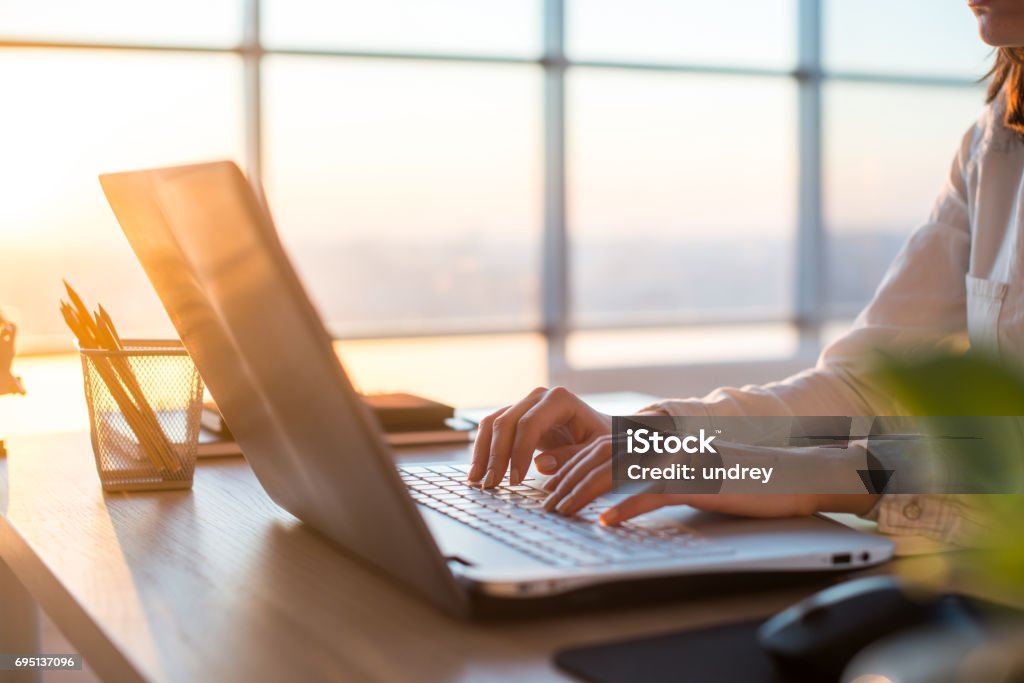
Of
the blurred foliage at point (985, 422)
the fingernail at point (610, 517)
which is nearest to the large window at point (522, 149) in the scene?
the fingernail at point (610, 517)

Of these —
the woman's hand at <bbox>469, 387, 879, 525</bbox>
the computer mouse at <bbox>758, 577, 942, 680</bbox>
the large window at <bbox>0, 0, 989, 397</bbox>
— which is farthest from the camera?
the large window at <bbox>0, 0, 989, 397</bbox>

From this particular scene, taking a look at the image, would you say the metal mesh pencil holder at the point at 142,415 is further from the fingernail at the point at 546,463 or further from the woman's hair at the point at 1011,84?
the woman's hair at the point at 1011,84

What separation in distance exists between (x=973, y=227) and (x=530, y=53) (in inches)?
140

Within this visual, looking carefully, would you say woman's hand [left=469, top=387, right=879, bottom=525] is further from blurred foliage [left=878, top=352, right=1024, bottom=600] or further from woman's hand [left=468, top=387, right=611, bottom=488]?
blurred foliage [left=878, top=352, right=1024, bottom=600]

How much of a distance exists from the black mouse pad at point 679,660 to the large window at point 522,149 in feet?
12.8

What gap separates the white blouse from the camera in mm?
1289

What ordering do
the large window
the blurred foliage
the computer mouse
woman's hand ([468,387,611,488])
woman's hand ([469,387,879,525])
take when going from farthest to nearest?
the large window < woman's hand ([468,387,611,488]) < woman's hand ([469,387,879,525]) < the computer mouse < the blurred foliage

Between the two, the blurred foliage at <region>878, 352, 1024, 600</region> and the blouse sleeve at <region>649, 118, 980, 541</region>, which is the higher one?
the blurred foliage at <region>878, 352, 1024, 600</region>

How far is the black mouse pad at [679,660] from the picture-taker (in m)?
0.55

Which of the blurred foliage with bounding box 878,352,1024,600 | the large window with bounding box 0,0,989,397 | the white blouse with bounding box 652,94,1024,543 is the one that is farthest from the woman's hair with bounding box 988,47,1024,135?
the large window with bounding box 0,0,989,397

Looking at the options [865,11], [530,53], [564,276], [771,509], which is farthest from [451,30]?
[771,509]

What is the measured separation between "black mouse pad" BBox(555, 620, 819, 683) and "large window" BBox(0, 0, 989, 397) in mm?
3886

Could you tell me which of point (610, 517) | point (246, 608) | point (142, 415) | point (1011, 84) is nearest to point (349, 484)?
point (246, 608)

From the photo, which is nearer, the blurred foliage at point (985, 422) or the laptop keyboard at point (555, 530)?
the blurred foliage at point (985, 422)
